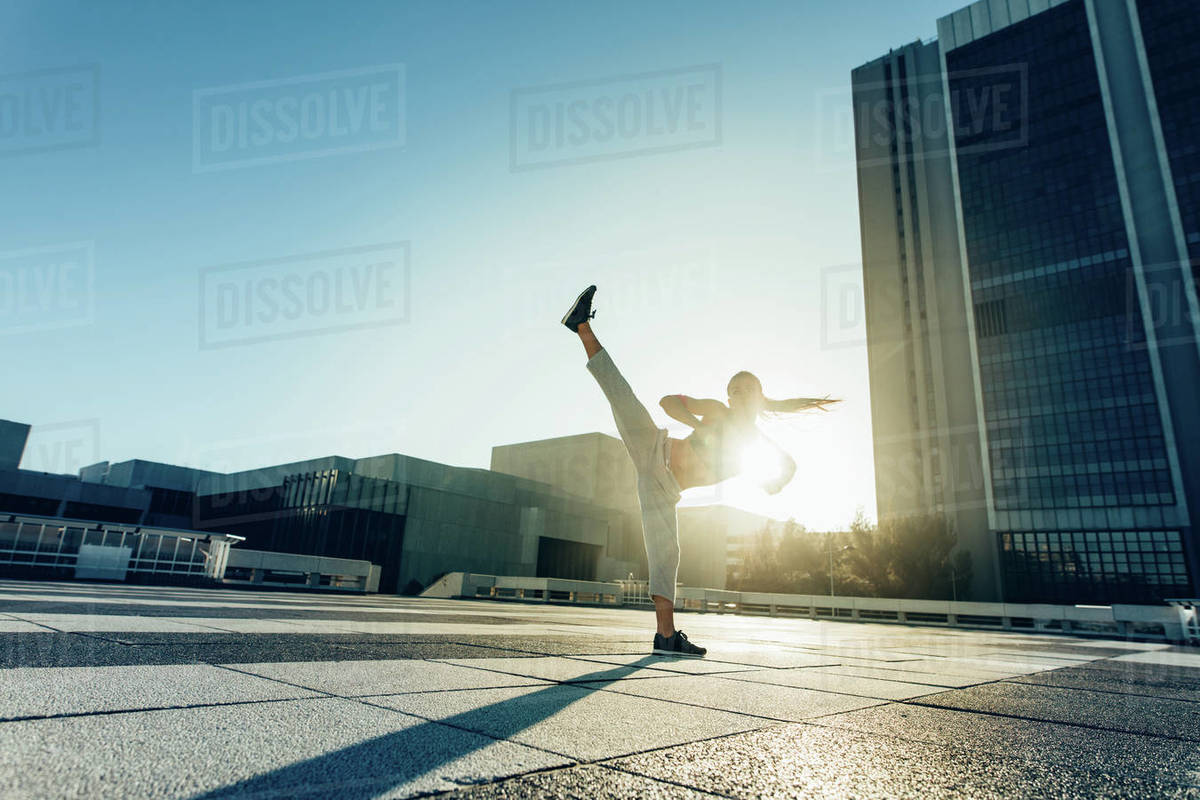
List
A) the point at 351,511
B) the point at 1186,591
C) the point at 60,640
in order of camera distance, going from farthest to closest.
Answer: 1. the point at 1186,591
2. the point at 351,511
3. the point at 60,640

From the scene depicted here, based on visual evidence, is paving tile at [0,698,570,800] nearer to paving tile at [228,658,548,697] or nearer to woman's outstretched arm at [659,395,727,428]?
paving tile at [228,658,548,697]

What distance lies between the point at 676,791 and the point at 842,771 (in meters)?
0.46

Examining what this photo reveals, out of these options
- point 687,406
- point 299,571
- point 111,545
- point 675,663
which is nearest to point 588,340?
point 687,406

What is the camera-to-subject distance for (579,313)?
4.38 meters

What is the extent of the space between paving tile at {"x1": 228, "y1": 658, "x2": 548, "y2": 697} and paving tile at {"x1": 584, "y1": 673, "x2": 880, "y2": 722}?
0.44 meters

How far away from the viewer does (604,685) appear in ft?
7.89

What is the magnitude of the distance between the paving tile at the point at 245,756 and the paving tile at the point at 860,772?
293 mm

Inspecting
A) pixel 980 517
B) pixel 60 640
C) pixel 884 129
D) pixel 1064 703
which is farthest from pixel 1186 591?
pixel 60 640

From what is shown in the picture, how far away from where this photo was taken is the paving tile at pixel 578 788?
1029 mm

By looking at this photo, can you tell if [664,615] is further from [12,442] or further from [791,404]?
[12,442]

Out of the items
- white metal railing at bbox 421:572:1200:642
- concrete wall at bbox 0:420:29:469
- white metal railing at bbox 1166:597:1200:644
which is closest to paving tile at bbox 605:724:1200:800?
white metal railing at bbox 1166:597:1200:644

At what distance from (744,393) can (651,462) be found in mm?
793

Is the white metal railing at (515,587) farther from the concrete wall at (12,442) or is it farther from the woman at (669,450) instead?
the concrete wall at (12,442)

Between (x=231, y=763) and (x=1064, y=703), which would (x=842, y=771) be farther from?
(x=1064, y=703)
